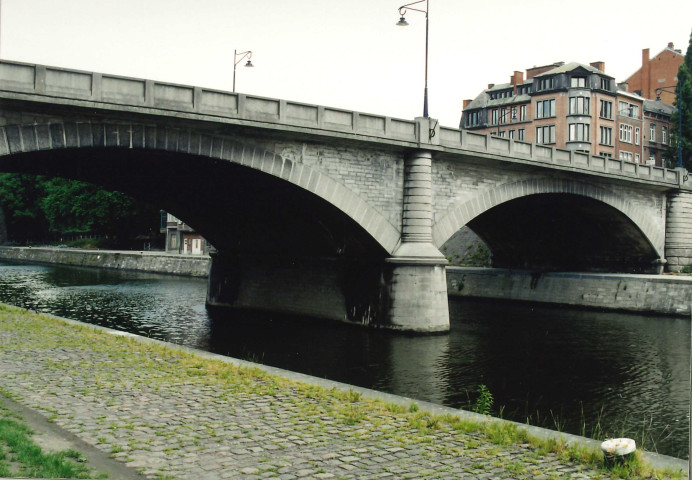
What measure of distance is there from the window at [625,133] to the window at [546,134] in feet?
24.1

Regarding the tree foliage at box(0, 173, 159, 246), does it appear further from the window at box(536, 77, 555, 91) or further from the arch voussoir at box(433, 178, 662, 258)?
the arch voussoir at box(433, 178, 662, 258)

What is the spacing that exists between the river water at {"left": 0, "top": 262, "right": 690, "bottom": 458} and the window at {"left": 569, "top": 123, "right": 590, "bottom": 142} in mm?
35140

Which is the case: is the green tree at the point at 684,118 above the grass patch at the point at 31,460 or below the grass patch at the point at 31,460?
above

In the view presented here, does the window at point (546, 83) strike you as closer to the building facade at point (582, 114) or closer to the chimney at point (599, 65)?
the building facade at point (582, 114)

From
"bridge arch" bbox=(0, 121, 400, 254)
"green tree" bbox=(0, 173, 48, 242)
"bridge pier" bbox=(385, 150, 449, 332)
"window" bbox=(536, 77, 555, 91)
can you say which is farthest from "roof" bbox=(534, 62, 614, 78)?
"green tree" bbox=(0, 173, 48, 242)

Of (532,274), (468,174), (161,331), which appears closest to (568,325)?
(468,174)

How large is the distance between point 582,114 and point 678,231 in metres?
28.4

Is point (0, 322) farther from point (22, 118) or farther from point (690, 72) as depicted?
point (690, 72)

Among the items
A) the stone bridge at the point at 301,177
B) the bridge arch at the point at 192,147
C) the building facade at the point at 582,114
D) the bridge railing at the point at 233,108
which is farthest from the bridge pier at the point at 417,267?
the building facade at the point at 582,114

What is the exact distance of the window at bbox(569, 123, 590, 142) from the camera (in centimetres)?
7338

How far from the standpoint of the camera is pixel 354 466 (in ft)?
27.8

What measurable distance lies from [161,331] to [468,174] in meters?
15.8

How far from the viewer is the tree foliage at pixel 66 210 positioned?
285 feet

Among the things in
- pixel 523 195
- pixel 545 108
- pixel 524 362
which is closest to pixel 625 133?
pixel 545 108
